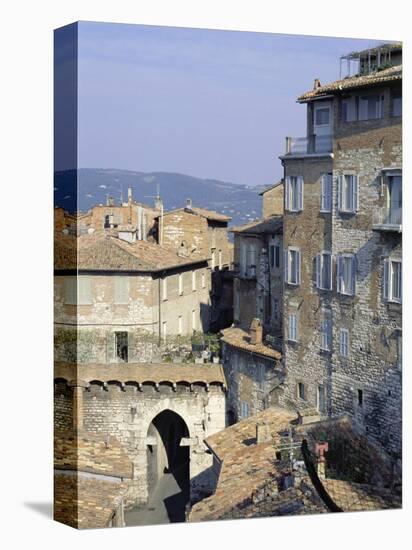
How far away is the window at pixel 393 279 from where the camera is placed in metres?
21.7

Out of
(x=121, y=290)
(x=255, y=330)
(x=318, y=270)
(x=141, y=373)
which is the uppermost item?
(x=318, y=270)

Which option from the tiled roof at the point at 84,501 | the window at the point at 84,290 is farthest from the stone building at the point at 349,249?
the tiled roof at the point at 84,501

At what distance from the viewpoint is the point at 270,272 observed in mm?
22562

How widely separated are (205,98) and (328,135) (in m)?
2.34

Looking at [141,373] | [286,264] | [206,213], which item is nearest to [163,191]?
[206,213]

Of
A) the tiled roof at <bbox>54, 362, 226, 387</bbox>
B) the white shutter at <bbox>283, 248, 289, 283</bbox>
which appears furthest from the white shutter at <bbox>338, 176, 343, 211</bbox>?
the tiled roof at <bbox>54, 362, 226, 387</bbox>

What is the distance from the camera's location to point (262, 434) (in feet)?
71.9

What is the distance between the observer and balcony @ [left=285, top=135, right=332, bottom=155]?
21.7 meters

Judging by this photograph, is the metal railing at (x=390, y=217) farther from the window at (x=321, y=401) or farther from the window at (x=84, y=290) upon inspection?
the window at (x=84, y=290)

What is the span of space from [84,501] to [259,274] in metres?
5.08

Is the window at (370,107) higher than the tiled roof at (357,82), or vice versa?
the tiled roof at (357,82)

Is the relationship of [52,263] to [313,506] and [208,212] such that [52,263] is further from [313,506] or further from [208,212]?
[313,506]

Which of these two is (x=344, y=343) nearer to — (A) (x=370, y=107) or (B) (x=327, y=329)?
(B) (x=327, y=329)

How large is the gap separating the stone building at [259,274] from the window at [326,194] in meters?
0.74
